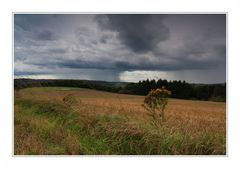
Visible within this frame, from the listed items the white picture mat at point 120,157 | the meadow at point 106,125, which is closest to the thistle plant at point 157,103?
the meadow at point 106,125

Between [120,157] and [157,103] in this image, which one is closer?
[120,157]

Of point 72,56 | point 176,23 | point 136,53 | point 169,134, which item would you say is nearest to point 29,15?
point 72,56

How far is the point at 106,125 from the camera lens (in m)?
7.84

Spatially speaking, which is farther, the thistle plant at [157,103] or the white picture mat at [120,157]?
the thistle plant at [157,103]

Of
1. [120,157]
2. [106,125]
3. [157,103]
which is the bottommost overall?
[120,157]

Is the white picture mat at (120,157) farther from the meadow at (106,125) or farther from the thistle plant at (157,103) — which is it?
the thistle plant at (157,103)

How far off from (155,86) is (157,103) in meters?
0.26

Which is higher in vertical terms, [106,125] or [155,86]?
[155,86]

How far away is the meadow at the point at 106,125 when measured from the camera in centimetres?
766

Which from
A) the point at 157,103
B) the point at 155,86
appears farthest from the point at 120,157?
the point at 155,86

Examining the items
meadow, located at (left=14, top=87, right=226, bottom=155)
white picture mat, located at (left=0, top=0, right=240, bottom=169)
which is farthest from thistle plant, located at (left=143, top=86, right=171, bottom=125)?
white picture mat, located at (left=0, top=0, right=240, bottom=169)

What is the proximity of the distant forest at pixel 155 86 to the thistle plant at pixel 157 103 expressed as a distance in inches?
2.7

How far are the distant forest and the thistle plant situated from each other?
0.07 metres

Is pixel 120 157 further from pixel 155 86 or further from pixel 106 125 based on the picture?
pixel 155 86
